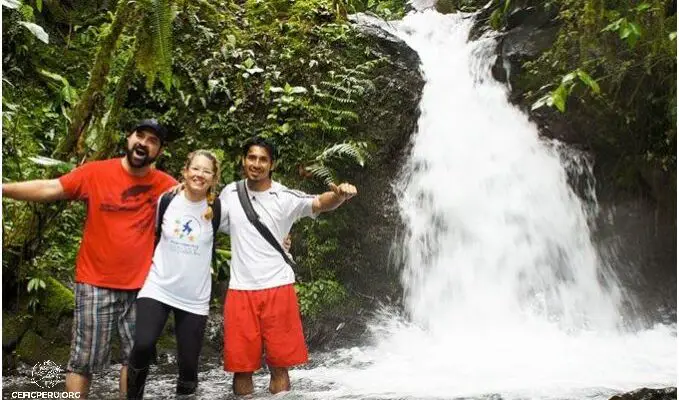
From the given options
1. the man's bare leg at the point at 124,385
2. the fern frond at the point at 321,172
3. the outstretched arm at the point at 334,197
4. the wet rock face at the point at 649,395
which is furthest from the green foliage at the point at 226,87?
the wet rock face at the point at 649,395

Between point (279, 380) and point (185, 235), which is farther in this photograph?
point (279, 380)

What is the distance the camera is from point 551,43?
946cm

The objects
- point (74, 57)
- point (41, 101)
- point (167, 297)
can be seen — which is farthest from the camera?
point (74, 57)

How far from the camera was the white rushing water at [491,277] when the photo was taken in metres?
5.59

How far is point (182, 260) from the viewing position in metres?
3.66

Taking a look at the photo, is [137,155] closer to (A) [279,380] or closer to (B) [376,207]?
(A) [279,380]

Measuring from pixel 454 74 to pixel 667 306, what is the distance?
4850 millimetres

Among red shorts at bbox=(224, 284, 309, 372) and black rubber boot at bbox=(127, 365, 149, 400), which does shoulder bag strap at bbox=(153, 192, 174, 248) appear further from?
black rubber boot at bbox=(127, 365, 149, 400)

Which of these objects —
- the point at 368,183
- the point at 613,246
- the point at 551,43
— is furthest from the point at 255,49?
the point at 613,246

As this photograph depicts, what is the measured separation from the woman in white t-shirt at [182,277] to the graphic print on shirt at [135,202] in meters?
0.12

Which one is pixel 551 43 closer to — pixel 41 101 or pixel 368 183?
pixel 368 183

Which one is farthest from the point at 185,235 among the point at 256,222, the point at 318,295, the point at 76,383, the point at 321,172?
the point at 321,172

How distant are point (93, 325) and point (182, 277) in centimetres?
61

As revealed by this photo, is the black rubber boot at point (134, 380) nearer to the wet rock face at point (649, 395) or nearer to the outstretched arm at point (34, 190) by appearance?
the outstretched arm at point (34, 190)
